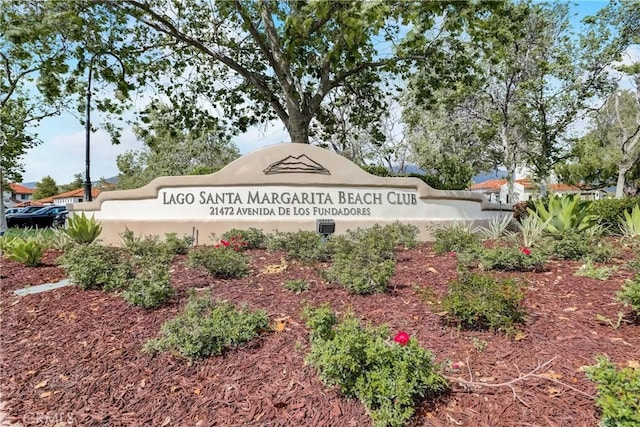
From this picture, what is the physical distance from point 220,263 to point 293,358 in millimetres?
2202

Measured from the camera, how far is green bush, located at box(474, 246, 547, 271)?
521cm

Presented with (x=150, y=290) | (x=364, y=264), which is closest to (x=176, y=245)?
(x=150, y=290)

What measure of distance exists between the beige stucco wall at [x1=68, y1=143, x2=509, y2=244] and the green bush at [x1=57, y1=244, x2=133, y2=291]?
302 cm

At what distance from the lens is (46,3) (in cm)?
873

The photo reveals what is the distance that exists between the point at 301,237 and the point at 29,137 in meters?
23.9

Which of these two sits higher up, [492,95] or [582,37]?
[582,37]

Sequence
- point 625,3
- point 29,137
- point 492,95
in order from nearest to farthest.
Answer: point 625,3 < point 492,95 < point 29,137

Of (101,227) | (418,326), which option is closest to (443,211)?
(418,326)

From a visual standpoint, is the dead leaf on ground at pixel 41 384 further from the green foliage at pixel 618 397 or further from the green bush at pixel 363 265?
the green foliage at pixel 618 397

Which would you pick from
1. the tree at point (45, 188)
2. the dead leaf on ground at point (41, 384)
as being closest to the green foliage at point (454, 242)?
the dead leaf on ground at point (41, 384)

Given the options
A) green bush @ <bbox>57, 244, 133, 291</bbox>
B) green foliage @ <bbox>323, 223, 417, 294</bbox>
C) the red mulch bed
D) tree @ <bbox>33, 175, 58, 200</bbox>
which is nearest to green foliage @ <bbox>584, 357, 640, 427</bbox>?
the red mulch bed

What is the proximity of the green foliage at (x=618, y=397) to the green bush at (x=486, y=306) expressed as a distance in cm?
109

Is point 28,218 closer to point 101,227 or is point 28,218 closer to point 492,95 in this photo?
point 101,227

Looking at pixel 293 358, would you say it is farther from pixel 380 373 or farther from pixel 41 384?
pixel 41 384
